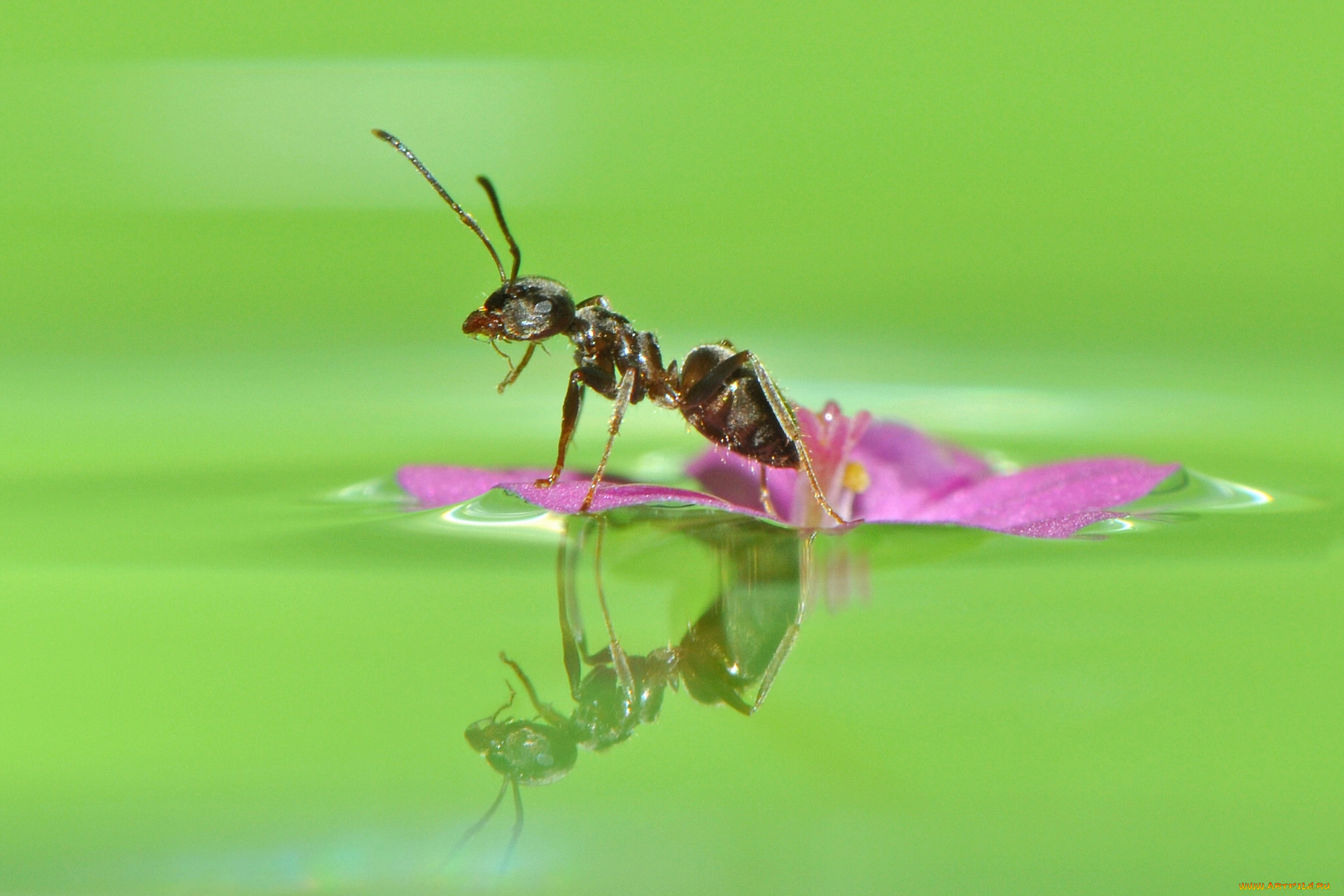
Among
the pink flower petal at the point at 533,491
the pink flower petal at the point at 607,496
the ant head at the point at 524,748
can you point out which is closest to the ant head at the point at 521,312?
the pink flower petal at the point at 533,491

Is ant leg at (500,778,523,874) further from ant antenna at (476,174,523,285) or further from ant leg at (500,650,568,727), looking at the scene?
ant antenna at (476,174,523,285)

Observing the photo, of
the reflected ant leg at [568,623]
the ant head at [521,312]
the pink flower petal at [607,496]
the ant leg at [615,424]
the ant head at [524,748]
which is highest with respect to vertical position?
the ant head at [521,312]

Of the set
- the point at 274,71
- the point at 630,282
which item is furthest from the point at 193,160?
the point at 630,282

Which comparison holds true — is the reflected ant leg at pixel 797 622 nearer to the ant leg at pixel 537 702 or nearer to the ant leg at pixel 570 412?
the ant leg at pixel 537 702

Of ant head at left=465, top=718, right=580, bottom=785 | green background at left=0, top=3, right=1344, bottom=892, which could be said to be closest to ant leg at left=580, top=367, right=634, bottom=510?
green background at left=0, top=3, right=1344, bottom=892

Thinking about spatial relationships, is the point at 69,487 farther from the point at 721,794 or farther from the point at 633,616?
the point at 721,794

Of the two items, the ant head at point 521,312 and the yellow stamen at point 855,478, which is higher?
the ant head at point 521,312

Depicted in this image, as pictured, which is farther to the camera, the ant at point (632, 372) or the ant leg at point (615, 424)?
the ant at point (632, 372)

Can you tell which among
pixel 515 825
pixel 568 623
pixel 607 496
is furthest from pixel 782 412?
pixel 515 825
